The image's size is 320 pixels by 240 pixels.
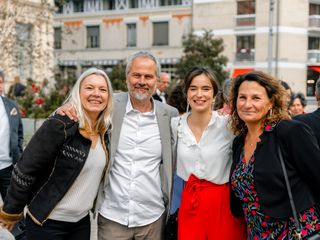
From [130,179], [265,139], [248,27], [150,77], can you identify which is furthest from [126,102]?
[248,27]

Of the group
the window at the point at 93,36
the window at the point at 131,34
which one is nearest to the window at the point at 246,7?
the window at the point at 131,34

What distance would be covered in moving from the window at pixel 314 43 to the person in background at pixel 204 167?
33286mm

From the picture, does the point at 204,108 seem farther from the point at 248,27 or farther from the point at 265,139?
the point at 248,27

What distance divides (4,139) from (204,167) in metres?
3.01

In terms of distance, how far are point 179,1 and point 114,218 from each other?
3504cm

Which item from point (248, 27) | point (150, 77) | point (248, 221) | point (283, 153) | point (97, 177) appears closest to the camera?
point (283, 153)

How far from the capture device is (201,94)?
3.54 metres

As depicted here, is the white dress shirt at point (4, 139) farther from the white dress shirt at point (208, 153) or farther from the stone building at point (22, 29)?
the stone building at point (22, 29)

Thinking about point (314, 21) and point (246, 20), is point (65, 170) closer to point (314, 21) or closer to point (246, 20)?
point (246, 20)

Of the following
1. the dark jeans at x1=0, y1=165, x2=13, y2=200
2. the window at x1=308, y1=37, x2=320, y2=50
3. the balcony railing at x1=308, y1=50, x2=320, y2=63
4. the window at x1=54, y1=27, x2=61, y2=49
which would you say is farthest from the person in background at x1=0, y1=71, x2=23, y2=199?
the window at x1=54, y1=27, x2=61, y2=49

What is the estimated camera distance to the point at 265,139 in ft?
9.76

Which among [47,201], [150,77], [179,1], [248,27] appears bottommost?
[47,201]

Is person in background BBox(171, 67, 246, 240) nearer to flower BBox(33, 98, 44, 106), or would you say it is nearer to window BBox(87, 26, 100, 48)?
flower BBox(33, 98, 44, 106)

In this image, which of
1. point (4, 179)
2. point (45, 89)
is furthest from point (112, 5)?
point (4, 179)
